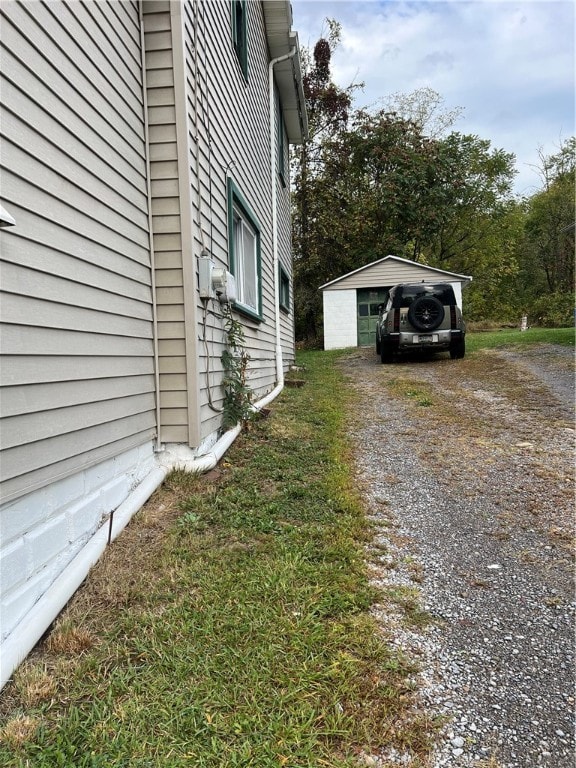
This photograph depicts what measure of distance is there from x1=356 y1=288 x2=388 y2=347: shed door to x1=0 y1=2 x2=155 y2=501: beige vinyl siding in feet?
46.7

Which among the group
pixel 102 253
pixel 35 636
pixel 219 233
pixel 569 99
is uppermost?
pixel 569 99

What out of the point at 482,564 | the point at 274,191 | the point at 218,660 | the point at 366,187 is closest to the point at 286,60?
the point at 274,191

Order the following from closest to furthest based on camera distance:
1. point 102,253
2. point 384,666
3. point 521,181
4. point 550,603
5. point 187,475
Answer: point 384,666, point 550,603, point 102,253, point 187,475, point 521,181

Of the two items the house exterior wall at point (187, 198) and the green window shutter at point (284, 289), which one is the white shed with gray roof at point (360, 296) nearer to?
the green window shutter at point (284, 289)

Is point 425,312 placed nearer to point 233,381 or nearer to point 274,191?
point 274,191

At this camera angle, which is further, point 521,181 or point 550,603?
point 521,181

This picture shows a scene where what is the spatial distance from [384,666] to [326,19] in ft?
99.0

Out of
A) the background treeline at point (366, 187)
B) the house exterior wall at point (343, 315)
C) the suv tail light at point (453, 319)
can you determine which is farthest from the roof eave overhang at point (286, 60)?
the background treeline at point (366, 187)

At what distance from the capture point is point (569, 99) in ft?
33.7

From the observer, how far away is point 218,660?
5.59 ft

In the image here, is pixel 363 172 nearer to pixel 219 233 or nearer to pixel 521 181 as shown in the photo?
pixel 521 181

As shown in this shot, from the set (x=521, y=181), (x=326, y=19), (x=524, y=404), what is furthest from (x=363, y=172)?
(x=524, y=404)

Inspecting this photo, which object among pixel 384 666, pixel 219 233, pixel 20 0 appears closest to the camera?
pixel 384 666

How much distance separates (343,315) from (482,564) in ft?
48.7
